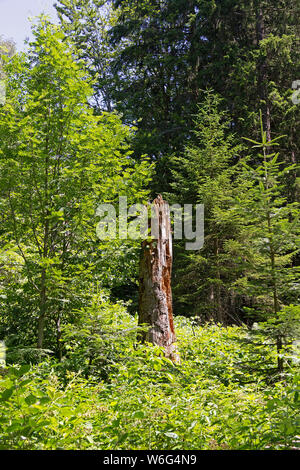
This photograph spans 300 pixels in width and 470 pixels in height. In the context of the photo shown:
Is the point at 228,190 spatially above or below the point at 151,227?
above

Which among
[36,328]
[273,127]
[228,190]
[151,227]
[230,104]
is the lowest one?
[36,328]

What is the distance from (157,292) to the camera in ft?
18.2

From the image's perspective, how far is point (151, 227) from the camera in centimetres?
589

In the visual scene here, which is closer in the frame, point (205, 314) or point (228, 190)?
point (228, 190)

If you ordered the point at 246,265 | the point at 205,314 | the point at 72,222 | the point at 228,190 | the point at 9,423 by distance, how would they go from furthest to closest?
the point at 205,314 → the point at 228,190 → the point at 72,222 → the point at 246,265 → the point at 9,423

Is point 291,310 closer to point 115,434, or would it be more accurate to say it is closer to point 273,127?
point 115,434

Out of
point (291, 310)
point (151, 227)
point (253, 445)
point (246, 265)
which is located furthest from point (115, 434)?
point (151, 227)

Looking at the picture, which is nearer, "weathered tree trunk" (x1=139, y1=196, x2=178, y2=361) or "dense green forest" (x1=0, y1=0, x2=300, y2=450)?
"dense green forest" (x1=0, y1=0, x2=300, y2=450)

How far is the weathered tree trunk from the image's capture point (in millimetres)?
5379

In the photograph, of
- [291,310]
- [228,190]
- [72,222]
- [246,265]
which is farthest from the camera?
[228,190]

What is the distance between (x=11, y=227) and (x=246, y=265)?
333cm

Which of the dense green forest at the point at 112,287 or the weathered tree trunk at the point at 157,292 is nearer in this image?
the dense green forest at the point at 112,287

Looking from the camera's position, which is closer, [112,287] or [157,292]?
[157,292]

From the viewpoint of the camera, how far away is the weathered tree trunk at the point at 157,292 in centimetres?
538
